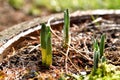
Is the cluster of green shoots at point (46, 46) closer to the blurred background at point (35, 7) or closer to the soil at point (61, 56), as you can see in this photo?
the soil at point (61, 56)

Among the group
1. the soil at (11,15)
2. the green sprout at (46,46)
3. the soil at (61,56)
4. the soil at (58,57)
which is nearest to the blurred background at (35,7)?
the soil at (11,15)

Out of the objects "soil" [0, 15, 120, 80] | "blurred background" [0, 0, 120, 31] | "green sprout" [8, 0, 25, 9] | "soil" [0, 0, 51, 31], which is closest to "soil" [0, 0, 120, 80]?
"soil" [0, 15, 120, 80]

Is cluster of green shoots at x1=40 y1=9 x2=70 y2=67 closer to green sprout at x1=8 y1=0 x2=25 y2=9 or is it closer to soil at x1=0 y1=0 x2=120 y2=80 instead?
soil at x1=0 y1=0 x2=120 y2=80

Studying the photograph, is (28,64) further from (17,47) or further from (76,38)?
(76,38)

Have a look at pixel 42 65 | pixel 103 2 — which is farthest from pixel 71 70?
pixel 103 2

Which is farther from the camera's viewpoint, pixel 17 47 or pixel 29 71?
pixel 17 47

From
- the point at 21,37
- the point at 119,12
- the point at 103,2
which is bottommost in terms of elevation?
the point at 21,37
